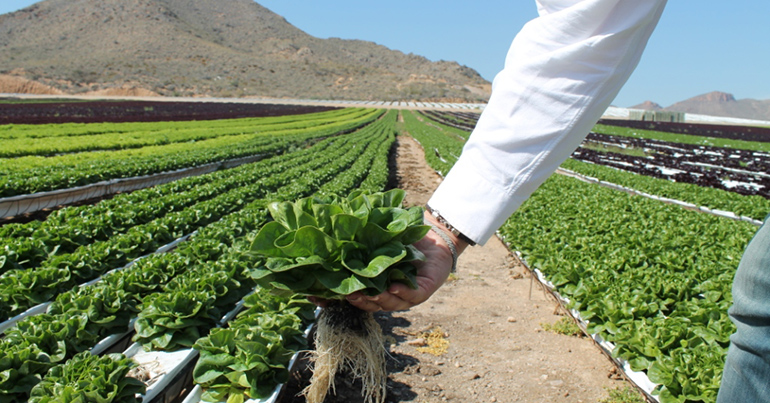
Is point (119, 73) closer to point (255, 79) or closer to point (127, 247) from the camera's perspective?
point (255, 79)

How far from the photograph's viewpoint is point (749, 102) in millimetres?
154750

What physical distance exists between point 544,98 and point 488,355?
3.60 m

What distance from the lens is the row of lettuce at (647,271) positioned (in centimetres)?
349

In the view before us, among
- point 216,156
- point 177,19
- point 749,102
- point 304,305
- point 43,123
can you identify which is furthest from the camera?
point 749,102

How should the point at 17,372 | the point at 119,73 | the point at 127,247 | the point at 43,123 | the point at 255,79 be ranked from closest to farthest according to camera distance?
the point at 17,372, the point at 127,247, the point at 43,123, the point at 119,73, the point at 255,79

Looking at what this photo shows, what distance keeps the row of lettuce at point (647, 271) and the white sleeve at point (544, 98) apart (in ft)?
7.60

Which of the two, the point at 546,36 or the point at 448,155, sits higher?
the point at 546,36

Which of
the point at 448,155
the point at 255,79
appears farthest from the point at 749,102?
the point at 448,155

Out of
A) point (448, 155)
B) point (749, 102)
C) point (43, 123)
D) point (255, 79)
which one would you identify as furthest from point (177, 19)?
point (749, 102)

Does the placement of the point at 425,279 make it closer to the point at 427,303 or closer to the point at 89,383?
the point at 89,383

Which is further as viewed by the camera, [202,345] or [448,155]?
[448,155]

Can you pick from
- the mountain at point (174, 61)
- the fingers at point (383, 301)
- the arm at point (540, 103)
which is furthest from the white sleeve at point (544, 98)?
the mountain at point (174, 61)

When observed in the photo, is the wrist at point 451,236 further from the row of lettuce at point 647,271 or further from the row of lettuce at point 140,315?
the row of lettuce at point 647,271

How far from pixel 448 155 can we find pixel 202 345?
16.6 meters
